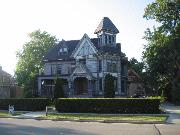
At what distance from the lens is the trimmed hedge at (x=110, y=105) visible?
3042 cm

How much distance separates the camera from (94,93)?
50.8 m

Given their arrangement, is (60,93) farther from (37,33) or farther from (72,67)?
(37,33)

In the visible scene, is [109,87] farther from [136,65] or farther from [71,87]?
[136,65]

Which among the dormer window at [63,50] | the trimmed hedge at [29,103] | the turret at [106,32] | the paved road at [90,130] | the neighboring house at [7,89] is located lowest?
the paved road at [90,130]

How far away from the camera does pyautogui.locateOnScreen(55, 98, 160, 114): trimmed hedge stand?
3042 cm

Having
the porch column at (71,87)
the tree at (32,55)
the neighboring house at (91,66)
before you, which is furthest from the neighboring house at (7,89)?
the porch column at (71,87)

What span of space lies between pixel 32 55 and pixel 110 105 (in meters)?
48.1

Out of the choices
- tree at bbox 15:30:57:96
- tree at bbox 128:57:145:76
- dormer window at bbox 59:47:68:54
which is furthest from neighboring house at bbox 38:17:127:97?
tree at bbox 128:57:145:76

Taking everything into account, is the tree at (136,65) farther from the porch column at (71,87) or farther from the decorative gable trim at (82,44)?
the porch column at (71,87)

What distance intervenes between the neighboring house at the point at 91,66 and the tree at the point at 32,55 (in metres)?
21.2

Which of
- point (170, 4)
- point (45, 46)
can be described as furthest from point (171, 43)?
point (45, 46)

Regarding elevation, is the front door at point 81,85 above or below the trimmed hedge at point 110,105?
above

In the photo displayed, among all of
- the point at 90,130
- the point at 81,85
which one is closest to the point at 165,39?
the point at 81,85

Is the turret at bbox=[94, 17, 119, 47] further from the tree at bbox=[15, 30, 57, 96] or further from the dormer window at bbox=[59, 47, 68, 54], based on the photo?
the tree at bbox=[15, 30, 57, 96]
